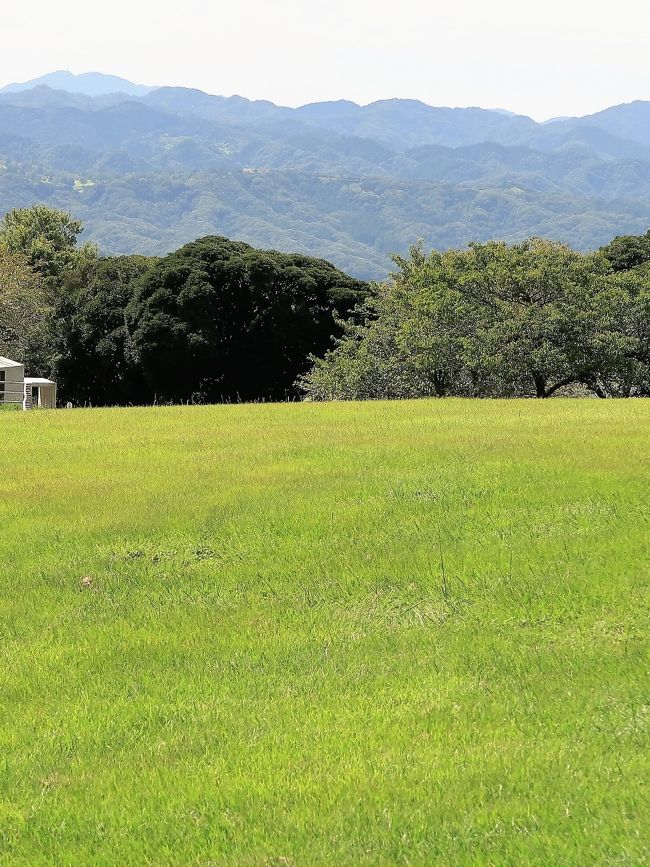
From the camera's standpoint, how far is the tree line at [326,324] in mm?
29906

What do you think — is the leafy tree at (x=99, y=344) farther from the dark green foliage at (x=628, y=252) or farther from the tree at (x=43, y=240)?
the dark green foliage at (x=628, y=252)

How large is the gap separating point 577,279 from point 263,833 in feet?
95.3

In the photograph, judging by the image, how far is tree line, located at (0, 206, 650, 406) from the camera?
1177 inches

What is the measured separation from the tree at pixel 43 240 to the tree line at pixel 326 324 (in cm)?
45

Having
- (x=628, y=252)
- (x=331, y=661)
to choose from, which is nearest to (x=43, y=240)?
(x=628, y=252)

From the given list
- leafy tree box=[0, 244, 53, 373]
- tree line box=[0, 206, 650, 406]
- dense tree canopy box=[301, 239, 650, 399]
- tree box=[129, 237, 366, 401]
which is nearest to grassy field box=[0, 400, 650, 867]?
dense tree canopy box=[301, 239, 650, 399]

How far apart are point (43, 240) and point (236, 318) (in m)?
36.5

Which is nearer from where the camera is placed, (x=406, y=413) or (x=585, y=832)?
(x=585, y=832)

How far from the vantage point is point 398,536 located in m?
10.3

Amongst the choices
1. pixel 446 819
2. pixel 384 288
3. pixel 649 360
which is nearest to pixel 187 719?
pixel 446 819

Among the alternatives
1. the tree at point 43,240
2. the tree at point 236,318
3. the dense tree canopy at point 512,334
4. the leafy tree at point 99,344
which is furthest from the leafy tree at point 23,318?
the dense tree canopy at point 512,334

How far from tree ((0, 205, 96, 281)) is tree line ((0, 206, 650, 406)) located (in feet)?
1.48

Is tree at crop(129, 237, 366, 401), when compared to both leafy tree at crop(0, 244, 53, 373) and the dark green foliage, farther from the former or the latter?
the dark green foliage

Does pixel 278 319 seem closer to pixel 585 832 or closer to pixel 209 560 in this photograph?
pixel 209 560
